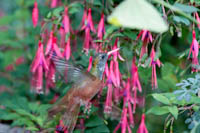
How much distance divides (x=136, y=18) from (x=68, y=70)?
0.79 m

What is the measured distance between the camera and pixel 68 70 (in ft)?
4.70

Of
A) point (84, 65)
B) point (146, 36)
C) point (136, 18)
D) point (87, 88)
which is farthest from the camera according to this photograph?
point (84, 65)

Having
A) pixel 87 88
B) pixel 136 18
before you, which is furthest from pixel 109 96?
pixel 136 18

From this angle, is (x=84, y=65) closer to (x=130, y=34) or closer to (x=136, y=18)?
(x=130, y=34)

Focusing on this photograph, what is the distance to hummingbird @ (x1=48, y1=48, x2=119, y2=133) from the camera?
1.39 m

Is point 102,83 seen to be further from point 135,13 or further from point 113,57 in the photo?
point 135,13

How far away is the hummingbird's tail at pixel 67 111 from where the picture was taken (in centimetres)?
139

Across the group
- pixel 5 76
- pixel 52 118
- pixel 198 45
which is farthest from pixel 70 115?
pixel 5 76

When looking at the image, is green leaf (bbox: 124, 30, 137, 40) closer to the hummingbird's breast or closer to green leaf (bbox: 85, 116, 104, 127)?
the hummingbird's breast

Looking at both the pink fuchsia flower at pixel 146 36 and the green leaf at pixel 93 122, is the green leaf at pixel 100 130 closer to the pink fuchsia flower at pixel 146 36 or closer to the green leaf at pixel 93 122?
the green leaf at pixel 93 122

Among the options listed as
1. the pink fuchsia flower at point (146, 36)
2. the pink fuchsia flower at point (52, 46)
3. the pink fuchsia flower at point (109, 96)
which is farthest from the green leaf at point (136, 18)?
the pink fuchsia flower at point (52, 46)

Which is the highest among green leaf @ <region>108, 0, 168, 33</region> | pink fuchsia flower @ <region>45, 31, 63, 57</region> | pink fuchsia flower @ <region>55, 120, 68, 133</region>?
green leaf @ <region>108, 0, 168, 33</region>

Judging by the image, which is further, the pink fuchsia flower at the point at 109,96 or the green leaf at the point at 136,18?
the pink fuchsia flower at the point at 109,96

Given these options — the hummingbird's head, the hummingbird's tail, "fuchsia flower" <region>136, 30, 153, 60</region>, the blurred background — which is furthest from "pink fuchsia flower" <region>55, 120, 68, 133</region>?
"fuchsia flower" <region>136, 30, 153, 60</region>
